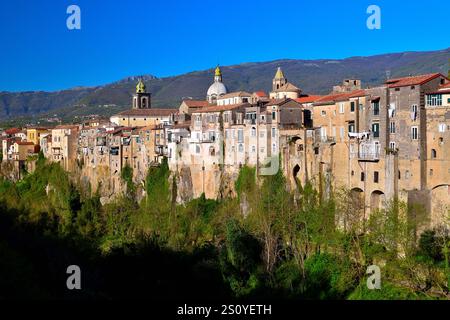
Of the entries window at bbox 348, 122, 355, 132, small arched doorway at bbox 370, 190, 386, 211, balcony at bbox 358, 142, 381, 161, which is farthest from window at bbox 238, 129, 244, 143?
small arched doorway at bbox 370, 190, 386, 211

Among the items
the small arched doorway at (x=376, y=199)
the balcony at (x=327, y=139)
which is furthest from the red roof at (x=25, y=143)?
the small arched doorway at (x=376, y=199)

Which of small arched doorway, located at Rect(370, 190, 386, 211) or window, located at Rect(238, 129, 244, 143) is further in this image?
window, located at Rect(238, 129, 244, 143)

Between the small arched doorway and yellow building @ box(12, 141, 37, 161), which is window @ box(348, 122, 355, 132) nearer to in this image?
the small arched doorway

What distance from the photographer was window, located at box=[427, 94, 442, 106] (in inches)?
1407

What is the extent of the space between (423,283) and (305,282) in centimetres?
646

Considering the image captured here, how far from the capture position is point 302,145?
46.0 m

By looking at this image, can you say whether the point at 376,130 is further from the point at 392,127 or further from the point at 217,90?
the point at 217,90

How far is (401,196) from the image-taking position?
3700 centimetres

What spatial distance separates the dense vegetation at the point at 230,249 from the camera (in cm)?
3512

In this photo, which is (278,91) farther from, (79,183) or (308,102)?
(79,183)

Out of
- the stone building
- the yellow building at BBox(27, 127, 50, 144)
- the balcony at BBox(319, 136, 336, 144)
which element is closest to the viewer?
the balcony at BBox(319, 136, 336, 144)

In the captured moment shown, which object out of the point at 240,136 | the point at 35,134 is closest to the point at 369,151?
the point at 240,136

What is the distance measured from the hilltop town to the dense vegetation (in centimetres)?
130
